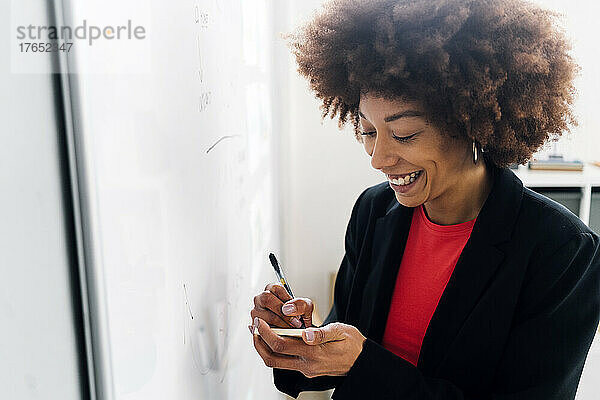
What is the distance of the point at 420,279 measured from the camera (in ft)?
3.51

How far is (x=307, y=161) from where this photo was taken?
253 cm

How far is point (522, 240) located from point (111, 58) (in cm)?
76

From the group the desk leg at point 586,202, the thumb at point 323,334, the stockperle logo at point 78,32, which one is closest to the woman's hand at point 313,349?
the thumb at point 323,334

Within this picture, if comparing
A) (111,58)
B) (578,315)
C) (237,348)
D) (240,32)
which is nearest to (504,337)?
(578,315)

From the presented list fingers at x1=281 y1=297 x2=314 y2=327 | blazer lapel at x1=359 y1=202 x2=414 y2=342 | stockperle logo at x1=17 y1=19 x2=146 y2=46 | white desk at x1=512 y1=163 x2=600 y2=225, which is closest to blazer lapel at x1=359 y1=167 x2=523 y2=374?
blazer lapel at x1=359 y1=202 x2=414 y2=342

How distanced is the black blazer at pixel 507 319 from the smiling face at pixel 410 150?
0.10 meters

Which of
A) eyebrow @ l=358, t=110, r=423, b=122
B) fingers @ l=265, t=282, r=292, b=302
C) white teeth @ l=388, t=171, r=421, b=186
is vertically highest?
eyebrow @ l=358, t=110, r=423, b=122

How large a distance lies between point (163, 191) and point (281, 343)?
32 centimetres

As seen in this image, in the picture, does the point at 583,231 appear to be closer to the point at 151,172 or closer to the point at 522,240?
the point at 522,240

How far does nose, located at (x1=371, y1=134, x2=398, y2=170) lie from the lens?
89cm

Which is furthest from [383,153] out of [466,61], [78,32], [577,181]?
[577,181]

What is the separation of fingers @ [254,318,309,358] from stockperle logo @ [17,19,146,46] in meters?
0.44

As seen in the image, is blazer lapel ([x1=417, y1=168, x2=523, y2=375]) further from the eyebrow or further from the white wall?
the white wall

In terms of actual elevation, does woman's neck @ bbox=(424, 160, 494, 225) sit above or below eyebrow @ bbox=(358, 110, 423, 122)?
below
